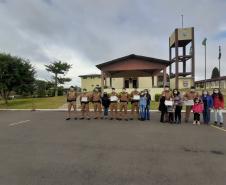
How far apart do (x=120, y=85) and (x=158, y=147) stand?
3846 cm

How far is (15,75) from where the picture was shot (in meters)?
33.3

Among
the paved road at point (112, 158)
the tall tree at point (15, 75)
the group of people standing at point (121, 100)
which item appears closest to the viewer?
the paved road at point (112, 158)

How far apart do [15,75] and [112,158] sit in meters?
29.6

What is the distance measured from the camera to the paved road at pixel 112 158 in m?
5.04

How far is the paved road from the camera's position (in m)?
5.04

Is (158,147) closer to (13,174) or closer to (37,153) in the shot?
(37,153)

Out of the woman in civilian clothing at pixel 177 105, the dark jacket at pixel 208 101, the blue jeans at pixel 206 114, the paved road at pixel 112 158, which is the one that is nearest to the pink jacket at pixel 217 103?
the dark jacket at pixel 208 101

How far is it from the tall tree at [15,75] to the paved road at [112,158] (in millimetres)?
24570

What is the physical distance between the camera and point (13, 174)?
529 centimetres

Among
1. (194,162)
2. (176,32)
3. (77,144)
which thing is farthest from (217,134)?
(176,32)

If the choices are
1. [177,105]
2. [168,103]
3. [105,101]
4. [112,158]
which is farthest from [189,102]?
[112,158]

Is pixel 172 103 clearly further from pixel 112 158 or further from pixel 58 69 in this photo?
pixel 58 69

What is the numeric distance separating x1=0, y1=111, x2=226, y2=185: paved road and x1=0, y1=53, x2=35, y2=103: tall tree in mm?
24570

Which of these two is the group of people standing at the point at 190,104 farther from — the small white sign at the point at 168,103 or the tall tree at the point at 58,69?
the tall tree at the point at 58,69
